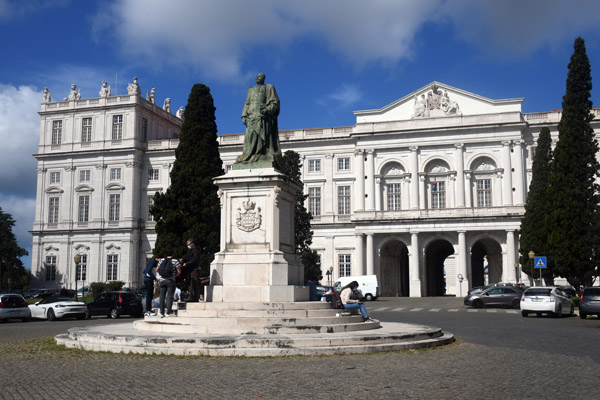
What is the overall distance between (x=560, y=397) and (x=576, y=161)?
3140cm

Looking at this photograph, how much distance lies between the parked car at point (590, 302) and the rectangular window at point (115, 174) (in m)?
52.4

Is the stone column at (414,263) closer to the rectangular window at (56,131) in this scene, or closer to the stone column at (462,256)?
the stone column at (462,256)

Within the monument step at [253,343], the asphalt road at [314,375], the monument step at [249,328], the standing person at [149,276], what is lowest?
the asphalt road at [314,375]

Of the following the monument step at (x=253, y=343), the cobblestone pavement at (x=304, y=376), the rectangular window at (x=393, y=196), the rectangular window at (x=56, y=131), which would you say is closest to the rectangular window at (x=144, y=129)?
the rectangular window at (x=56, y=131)

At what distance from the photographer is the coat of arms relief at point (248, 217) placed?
16594 millimetres

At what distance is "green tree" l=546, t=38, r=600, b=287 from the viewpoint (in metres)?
35.5

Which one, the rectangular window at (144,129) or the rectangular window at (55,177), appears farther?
the rectangular window at (55,177)

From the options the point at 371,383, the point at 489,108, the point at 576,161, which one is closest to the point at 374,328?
the point at 371,383

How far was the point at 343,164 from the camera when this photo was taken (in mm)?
64688

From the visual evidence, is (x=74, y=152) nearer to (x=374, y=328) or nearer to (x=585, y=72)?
(x=585, y=72)

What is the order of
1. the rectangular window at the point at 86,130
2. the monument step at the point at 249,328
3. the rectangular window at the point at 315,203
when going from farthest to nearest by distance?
the rectangular window at the point at 86,130
the rectangular window at the point at 315,203
the monument step at the point at 249,328

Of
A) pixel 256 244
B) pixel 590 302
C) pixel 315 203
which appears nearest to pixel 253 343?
pixel 256 244

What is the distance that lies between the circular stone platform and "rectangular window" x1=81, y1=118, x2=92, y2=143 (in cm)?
5652

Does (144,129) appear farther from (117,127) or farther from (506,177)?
(506,177)
